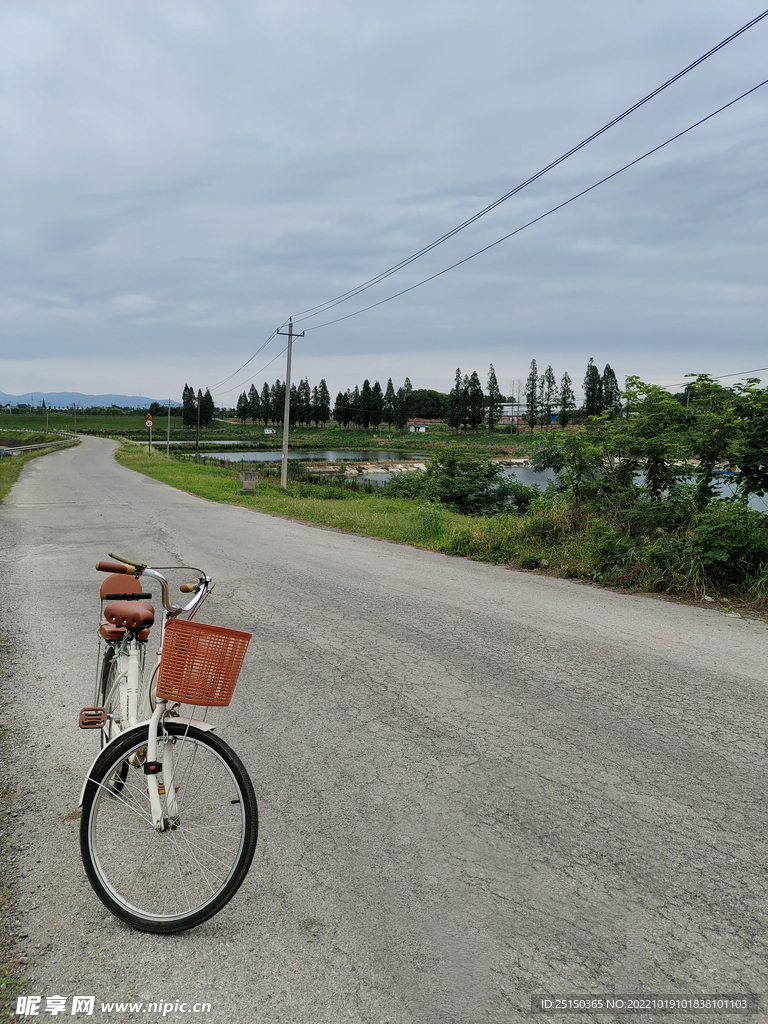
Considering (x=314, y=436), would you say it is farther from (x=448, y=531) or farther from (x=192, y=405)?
(x=448, y=531)

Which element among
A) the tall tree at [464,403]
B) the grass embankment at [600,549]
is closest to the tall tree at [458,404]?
the tall tree at [464,403]

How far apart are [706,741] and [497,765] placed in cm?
127

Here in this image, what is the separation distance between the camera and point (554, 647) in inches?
217

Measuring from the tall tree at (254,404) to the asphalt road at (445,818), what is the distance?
151304mm

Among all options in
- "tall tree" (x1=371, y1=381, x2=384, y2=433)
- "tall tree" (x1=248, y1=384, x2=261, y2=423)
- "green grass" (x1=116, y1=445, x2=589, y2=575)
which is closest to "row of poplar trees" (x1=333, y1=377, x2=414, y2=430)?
"tall tree" (x1=371, y1=381, x2=384, y2=433)

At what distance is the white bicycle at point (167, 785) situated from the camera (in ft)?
7.26

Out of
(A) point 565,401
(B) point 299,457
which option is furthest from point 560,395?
(B) point 299,457

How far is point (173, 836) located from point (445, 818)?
3.93ft

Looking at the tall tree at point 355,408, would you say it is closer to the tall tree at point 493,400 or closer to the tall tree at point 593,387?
the tall tree at point 493,400

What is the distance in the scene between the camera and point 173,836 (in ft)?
8.32

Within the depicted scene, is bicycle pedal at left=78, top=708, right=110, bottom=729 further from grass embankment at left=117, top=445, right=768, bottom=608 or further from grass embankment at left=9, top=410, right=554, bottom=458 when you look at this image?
grass embankment at left=9, top=410, right=554, bottom=458

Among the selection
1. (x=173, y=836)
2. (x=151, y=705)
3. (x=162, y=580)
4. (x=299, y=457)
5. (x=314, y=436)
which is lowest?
(x=299, y=457)

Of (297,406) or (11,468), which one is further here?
(297,406)

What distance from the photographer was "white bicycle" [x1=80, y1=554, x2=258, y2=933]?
7.26ft
